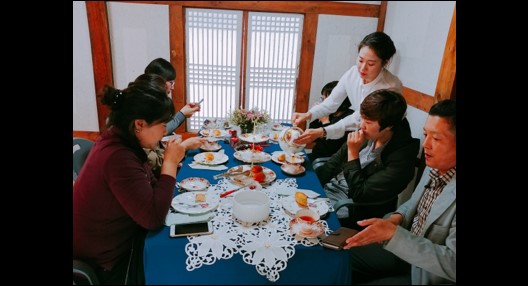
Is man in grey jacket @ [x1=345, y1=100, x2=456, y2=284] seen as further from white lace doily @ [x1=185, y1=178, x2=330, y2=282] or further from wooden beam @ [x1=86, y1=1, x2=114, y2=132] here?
wooden beam @ [x1=86, y1=1, x2=114, y2=132]

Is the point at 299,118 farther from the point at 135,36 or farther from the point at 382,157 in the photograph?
the point at 135,36

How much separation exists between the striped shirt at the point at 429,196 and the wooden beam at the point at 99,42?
11.5 ft

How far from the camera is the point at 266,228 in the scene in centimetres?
123

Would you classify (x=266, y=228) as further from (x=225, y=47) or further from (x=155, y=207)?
(x=225, y=47)

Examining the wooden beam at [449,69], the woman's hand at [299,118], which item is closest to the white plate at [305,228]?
the woman's hand at [299,118]

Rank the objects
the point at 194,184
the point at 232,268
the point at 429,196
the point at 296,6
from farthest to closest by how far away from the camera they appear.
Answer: the point at 296,6, the point at 194,184, the point at 429,196, the point at 232,268

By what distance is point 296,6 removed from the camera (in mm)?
3637

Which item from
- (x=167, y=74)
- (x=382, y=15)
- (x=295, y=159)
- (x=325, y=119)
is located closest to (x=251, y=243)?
(x=295, y=159)

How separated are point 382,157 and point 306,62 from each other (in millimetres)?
2352
